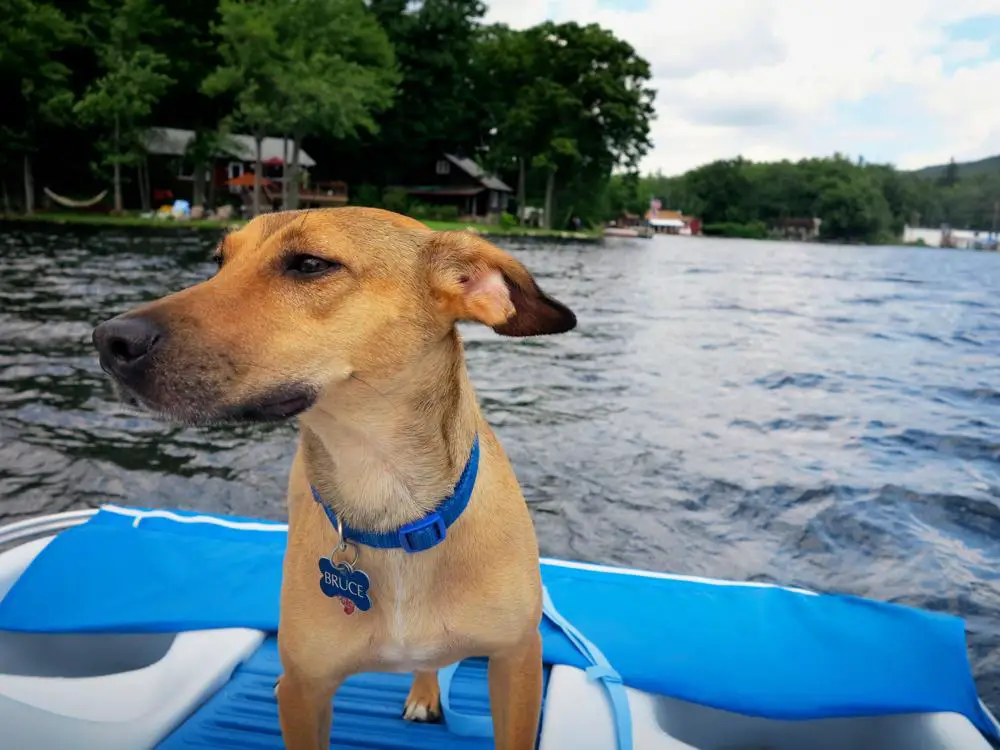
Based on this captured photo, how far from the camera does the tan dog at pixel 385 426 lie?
2137mm

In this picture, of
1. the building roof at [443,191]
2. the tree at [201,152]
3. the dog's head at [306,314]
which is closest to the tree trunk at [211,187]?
the tree at [201,152]

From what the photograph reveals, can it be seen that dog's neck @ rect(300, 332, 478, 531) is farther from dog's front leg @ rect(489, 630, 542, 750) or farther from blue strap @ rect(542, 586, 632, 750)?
blue strap @ rect(542, 586, 632, 750)

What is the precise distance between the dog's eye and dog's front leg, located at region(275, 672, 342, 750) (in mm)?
1292

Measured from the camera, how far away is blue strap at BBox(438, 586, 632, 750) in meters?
2.82

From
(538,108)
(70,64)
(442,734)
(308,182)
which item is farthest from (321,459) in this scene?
(538,108)

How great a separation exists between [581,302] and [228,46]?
89.8 feet

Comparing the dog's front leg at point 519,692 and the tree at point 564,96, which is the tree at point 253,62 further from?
the dog's front leg at point 519,692

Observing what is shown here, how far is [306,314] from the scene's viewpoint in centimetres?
213

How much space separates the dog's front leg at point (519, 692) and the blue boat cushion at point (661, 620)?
29.6 inches

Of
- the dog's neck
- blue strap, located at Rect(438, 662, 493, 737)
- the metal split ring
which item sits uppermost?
the dog's neck

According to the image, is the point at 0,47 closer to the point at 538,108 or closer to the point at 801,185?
the point at 538,108

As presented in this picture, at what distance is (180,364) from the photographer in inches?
74.8

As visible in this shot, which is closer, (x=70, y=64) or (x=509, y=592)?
(x=509, y=592)

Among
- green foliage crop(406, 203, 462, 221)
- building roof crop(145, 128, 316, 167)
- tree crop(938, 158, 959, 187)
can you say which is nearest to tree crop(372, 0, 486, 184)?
green foliage crop(406, 203, 462, 221)
